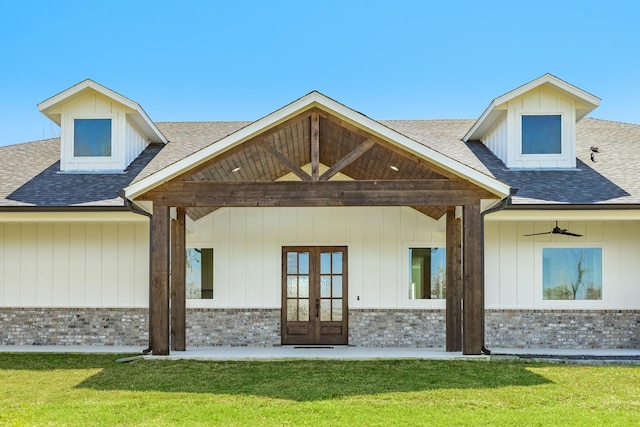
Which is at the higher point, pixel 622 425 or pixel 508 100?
pixel 508 100

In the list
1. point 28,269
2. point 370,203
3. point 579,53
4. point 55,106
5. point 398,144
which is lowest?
point 28,269

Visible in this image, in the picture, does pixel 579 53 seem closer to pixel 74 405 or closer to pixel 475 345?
pixel 475 345

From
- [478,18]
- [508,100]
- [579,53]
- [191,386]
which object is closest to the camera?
[191,386]

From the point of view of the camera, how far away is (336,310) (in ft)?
49.6

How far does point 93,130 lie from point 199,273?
384cm

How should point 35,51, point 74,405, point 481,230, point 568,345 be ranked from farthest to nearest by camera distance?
point 35,51, point 568,345, point 481,230, point 74,405

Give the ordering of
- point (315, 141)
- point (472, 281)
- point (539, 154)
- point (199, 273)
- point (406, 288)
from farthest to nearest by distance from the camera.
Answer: point (539, 154)
point (199, 273)
point (406, 288)
point (472, 281)
point (315, 141)

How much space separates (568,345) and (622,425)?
687 centimetres

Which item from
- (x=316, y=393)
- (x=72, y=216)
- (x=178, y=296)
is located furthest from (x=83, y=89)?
(x=316, y=393)

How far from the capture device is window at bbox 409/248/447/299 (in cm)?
1496

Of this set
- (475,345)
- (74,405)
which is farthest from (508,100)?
(74,405)

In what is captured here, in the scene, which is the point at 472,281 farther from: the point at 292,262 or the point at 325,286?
Answer: the point at 292,262

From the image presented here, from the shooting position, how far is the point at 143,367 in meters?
11.4

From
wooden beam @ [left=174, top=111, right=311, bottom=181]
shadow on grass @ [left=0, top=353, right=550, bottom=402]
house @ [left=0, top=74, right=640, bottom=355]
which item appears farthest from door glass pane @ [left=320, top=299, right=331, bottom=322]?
wooden beam @ [left=174, top=111, right=311, bottom=181]
